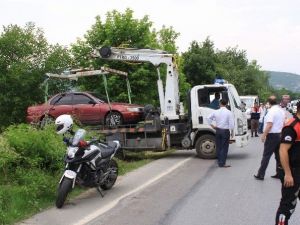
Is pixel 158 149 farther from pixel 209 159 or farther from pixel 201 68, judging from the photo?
pixel 201 68

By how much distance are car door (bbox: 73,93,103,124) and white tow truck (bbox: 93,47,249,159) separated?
1.01m

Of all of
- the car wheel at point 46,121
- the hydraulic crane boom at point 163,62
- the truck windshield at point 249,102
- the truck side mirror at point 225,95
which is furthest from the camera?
the truck windshield at point 249,102

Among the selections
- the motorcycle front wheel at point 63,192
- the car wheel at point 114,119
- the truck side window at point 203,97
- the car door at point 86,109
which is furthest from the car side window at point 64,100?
the motorcycle front wheel at point 63,192

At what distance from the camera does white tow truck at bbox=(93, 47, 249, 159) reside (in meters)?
15.7

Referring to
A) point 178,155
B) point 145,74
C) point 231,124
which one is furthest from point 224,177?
point 145,74

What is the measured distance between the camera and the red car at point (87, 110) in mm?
16625

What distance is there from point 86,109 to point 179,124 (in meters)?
3.12

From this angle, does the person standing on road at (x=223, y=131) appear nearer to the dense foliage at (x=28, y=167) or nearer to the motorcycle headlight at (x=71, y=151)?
the dense foliage at (x=28, y=167)

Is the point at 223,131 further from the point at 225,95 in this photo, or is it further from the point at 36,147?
the point at 36,147

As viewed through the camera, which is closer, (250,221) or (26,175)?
(250,221)

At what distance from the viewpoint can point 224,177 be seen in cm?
1183

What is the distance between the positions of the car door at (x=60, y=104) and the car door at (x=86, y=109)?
0.70 feet

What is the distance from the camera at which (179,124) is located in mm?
16031

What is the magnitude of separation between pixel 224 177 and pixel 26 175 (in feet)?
14.4
